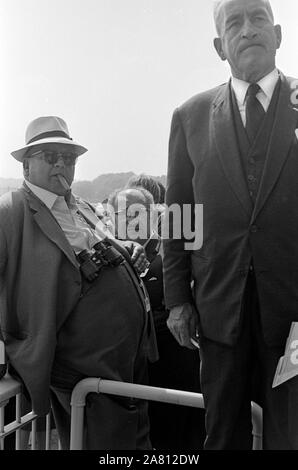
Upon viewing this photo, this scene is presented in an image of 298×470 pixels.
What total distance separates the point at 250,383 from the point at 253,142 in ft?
1.89

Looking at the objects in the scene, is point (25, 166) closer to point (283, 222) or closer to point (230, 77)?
point (230, 77)

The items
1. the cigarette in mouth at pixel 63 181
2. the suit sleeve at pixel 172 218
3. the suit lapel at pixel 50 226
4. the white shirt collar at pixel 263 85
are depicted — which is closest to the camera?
the white shirt collar at pixel 263 85

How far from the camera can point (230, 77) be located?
1301 millimetres

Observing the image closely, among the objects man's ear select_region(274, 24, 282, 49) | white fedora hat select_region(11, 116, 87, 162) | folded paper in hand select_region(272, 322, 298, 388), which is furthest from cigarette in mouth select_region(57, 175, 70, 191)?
folded paper in hand select_region(272, 322, 298, 388)

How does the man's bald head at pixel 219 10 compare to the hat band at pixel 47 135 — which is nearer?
the man's bald head at pixel 219 10

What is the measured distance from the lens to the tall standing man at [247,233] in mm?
1157

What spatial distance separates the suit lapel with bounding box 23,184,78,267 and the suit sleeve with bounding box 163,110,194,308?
1.85 ft

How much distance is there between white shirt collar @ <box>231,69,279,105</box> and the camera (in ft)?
3.97

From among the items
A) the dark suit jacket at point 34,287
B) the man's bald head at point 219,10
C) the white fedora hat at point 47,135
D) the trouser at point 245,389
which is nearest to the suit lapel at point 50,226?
the dark suit jacket at point 34,287

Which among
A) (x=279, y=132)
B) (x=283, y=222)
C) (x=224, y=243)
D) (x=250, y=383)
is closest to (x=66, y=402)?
(x=250, y=383)

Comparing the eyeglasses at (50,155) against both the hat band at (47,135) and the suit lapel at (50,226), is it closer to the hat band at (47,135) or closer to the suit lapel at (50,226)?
the hat band at (47,135)

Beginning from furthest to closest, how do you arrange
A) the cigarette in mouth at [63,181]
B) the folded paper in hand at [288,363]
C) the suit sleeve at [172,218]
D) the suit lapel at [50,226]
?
the cigarette in mouth at [63,181] < the suit lapel at [50,226] < the suit sleeve at [172,218] < the folded paper in hand at [288,363]

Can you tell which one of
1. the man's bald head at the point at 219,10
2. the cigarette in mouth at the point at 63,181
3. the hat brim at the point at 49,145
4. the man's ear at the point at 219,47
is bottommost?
the cigarette in mouth at the point at 63,181

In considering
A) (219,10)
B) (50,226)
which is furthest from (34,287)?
(219,10)
